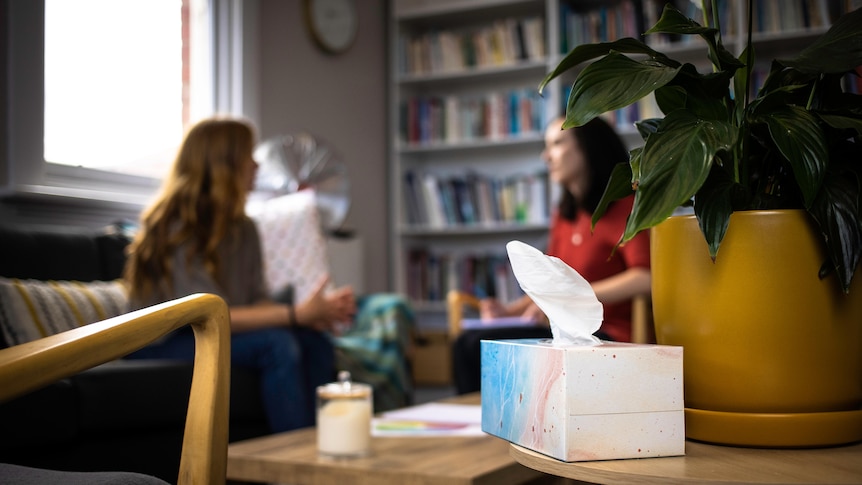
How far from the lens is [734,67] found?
92 cm

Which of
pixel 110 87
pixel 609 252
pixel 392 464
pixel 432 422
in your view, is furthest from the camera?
pixel 110 87

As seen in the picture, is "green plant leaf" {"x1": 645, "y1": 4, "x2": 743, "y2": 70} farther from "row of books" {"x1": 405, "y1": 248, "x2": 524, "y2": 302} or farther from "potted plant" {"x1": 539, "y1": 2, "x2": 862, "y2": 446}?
"row of books" {"x1": 405, "y1": 248, "x2": 524, "y2": 302}

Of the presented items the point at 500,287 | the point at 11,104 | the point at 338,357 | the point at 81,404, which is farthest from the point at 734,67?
the point at 500,287

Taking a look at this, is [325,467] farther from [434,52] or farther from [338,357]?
[434,52]

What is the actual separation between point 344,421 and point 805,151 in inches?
33.4

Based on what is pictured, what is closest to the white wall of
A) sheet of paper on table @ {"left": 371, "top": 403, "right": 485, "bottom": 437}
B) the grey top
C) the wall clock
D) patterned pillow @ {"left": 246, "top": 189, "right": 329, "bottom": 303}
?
the wall clock

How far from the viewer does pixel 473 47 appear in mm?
4312

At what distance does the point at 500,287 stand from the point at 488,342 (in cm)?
333

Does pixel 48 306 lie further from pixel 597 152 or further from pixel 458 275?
pixel 458 275

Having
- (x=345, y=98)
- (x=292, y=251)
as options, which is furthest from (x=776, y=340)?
(x=345, y=98)

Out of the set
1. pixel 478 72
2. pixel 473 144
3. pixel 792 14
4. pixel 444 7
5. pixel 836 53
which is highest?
pixel 444 7

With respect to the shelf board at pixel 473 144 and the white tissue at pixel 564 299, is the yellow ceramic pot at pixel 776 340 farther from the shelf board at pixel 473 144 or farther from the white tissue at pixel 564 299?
the shelf board at pixel 473 144

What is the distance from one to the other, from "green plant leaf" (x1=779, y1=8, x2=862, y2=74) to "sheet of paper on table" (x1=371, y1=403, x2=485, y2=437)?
916 millimetres

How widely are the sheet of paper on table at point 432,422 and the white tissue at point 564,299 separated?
735 mm
